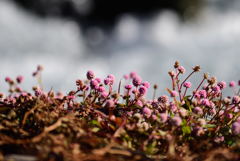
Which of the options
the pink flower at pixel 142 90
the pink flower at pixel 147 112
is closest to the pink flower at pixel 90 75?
the pink flower at pixel 142 90

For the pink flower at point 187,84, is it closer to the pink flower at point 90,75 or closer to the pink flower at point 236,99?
the pink flower at point 236,99

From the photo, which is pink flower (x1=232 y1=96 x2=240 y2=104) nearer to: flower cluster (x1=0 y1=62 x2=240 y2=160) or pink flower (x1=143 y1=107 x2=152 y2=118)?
flower cluster (x1=0 y1=62 x2=240 y2=160)

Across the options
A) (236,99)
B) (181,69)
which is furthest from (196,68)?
(236,99)

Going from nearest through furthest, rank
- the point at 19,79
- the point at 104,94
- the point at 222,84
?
1. the point at 19,79
2. the point at 104,94
3. the point at 222,84

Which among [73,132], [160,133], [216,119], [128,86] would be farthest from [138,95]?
[73,132]

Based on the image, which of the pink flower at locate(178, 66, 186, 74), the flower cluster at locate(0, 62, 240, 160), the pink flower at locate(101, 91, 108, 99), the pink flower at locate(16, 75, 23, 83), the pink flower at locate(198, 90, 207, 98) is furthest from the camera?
the pink flower at locate(178, 66, 186, 74)

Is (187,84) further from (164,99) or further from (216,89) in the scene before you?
(164,99)

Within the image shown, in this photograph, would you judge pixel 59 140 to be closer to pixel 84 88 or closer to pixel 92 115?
pixel 92 115

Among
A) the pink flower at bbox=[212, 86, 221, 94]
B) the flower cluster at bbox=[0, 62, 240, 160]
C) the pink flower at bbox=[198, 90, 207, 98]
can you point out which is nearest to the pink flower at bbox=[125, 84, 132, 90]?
the flower cluster at bbox=[0, 62, 240, 160]

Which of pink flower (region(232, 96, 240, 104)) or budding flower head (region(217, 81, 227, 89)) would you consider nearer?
pink flower (region(232, 96, 240, 104))

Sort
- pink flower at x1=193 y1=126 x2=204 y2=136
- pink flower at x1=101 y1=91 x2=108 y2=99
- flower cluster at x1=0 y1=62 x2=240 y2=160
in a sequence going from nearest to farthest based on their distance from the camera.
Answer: flower cluster at x1=0 y1=62 x2=240 y2=160
pink flower at x1=193 y1=126 x2=204 y2=136
pink flower at x1=101 y1=91 x2=108 y2=99

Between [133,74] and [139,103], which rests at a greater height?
[133,74]
